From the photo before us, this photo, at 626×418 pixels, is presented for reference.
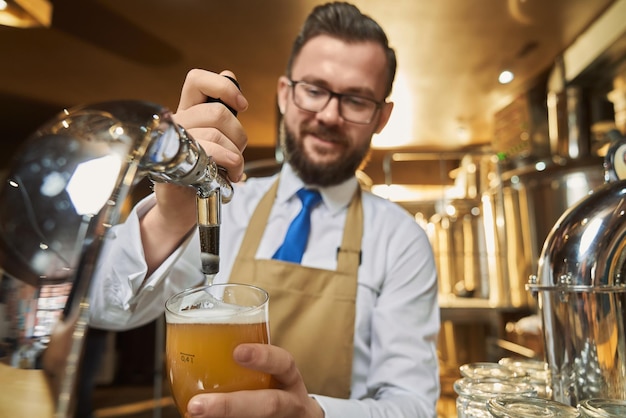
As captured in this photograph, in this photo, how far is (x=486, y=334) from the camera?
14.0 feet

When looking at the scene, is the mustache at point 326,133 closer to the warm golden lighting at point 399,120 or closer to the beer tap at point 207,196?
the beer tap at point 207,196

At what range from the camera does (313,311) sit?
1419mm

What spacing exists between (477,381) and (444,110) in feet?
18.8

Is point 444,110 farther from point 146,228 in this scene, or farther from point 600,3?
point 146,228

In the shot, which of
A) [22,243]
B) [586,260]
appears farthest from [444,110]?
[22,243]

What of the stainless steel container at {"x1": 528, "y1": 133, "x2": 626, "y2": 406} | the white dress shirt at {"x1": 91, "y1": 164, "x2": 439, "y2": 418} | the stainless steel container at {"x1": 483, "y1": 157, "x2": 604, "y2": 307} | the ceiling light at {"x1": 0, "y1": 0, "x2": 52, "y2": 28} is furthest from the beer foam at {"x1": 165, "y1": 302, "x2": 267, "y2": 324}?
the stainless steel container at {"x1": 483, "y1": 157, "x2": 604, "y2": 307}

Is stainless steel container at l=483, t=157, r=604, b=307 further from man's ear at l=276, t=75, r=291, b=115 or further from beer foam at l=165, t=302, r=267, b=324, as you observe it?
beer foam at l=165, t=302, r=267, b=324

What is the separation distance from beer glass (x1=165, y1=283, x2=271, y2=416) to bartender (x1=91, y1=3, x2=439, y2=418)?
0.38m

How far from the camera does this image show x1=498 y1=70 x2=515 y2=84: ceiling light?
4.83m

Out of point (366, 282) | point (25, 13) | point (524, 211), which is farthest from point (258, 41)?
point (366, 282)

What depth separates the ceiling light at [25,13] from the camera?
1.75 m

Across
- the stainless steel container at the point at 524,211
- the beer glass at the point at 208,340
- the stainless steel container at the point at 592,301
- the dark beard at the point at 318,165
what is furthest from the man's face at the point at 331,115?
the stainless steel container at the point at 524,211

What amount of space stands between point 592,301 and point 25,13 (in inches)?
109

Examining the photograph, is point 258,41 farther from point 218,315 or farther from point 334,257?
point 218,315
